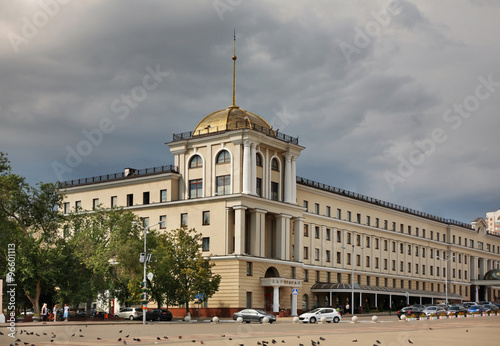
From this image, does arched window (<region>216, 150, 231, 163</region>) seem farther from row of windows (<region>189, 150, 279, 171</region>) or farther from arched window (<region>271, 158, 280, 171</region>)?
arched window (<region>271, 158, 280, 171</region>)

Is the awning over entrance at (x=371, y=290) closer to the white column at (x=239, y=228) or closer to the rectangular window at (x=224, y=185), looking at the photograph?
the white column at (x=239, y=228)

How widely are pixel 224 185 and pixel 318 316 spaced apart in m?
22.7

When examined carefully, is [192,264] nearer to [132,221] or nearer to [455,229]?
[132,221]

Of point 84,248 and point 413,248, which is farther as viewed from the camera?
point 413,248

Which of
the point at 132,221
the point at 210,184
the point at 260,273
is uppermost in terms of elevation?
the point at 210,184

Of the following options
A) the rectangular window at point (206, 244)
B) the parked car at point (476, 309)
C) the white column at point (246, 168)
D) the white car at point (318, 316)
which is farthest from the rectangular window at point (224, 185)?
the parked car at point (476, 309)

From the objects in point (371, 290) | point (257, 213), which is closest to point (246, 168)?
point (257, 213)

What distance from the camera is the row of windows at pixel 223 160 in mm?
79938

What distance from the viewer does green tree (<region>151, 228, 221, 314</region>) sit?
225 ft

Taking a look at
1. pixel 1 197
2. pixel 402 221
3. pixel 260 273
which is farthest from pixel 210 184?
pixel 402 221

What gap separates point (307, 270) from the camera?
90.7 m

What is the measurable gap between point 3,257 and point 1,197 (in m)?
5.73

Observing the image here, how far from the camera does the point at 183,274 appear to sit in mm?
69500

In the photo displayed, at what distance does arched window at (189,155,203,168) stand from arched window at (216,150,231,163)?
281 centimetres
